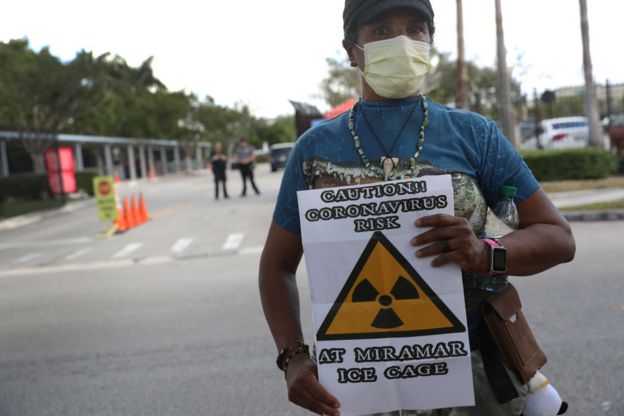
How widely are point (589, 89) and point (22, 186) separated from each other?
21.7 metres

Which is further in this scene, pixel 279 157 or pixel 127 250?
pixel 279 157

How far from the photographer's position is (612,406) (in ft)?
12.4

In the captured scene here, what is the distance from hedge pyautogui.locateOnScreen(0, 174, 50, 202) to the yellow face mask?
27.5m

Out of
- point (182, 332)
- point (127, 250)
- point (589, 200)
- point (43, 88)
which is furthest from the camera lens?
point (43, 88)

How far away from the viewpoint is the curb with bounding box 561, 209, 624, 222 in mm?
10883

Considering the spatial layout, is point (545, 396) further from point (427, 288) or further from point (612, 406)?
point (612, 406)

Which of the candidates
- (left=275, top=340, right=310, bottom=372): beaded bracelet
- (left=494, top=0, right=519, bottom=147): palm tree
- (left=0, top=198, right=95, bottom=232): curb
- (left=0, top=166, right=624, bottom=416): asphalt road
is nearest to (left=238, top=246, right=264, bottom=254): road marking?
(left=0, top=166, right=624, bottom=416): asphalt road

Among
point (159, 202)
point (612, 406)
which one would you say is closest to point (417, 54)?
point (612, 406)

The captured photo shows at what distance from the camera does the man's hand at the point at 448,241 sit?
143cm

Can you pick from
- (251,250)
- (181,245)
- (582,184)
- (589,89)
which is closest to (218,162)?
(181,245)

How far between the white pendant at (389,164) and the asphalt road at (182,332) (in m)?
2.75

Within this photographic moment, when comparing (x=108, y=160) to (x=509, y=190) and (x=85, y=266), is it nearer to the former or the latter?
(x=85, y=266)

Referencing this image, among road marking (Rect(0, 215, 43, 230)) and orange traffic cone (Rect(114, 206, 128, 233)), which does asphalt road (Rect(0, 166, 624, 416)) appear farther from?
road marking (Rect(0, 215, 43, 230))

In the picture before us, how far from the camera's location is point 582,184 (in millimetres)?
15227
